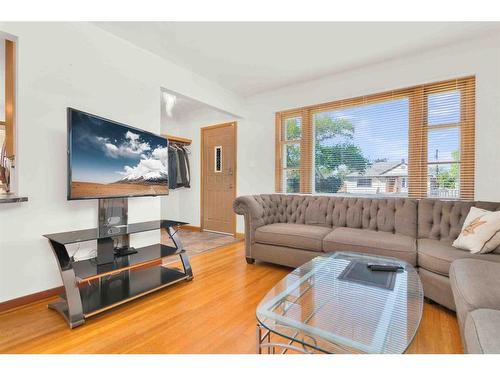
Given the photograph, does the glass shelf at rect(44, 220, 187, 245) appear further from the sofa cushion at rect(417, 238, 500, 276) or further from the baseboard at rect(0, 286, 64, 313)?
the sofa cushion at rect(417, 238, 500, 276)

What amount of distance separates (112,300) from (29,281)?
2.28 ft

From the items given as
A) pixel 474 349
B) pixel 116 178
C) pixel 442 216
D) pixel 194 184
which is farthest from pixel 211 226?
pixel 474 349

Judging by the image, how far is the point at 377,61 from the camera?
9.75ft

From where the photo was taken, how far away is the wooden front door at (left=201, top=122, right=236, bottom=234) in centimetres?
442

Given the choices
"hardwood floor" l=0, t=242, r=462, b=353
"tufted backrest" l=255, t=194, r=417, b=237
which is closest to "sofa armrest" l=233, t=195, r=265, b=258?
"tufted backrest" l=255, t=194, r=417, b=237

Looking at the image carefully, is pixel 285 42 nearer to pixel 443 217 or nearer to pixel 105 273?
pixel 443 217

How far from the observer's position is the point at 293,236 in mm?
2594

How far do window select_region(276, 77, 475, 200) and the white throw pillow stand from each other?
0.82 metres

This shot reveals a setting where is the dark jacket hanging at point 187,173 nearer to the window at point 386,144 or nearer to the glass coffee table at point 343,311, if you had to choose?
the window at point 386,144

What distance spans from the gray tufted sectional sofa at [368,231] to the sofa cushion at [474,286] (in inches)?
0.6

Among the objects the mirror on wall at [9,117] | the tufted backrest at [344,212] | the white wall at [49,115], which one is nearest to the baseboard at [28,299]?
the white wall at [49,115]
